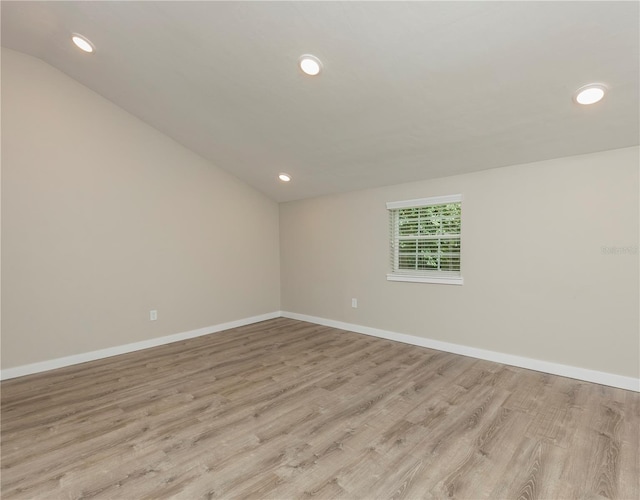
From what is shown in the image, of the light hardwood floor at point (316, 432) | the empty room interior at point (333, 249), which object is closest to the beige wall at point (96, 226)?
the empty room interior at point (333, 249)

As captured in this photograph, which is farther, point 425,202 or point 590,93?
point 425,202

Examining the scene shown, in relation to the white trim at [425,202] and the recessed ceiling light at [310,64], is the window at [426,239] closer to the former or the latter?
the white trim at [425,202]

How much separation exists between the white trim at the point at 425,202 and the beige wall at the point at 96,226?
2.44 metres

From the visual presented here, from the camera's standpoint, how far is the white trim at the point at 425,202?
3.70 meters

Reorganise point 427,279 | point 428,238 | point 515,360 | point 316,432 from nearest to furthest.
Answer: point 316,432, point 515,360, point 427,279, point 428,238

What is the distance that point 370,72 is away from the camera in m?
2.39

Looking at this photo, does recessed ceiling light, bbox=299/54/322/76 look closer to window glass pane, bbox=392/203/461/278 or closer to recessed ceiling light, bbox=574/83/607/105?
recessed ceiling light, bbox=574/83/607/105

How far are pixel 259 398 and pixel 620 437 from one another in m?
2.47

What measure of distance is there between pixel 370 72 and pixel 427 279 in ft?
8.02

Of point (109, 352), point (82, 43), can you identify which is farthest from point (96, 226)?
point (82, 43)

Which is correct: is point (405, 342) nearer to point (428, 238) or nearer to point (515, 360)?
point (515, 360)

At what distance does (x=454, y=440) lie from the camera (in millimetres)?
2037

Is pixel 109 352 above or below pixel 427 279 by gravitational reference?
below

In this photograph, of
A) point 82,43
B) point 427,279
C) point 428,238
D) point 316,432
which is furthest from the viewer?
point 428,238
